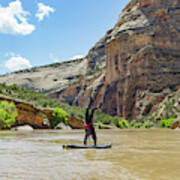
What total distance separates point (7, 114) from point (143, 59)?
46.7 m

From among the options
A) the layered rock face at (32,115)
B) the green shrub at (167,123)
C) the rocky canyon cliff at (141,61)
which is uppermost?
the rocky canyon cliff at (141,61)

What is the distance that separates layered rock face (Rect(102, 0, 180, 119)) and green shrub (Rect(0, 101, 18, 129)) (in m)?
39.6

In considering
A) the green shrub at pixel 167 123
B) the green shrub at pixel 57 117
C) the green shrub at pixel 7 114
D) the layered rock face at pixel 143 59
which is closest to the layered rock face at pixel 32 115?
the green shrub at pixel 57 117

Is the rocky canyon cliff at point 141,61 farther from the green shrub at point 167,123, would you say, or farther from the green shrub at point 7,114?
the green shrub at point 7,114

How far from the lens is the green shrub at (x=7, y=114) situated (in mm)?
39969

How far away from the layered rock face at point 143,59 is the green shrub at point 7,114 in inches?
1559

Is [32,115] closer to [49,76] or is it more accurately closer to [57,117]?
[57,117]

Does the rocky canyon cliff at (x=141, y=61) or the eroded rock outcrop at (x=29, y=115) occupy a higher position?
the rocky canyon cliff at (x=141, y=61)

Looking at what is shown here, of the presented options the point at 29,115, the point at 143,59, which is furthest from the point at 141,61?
the point at 29,115

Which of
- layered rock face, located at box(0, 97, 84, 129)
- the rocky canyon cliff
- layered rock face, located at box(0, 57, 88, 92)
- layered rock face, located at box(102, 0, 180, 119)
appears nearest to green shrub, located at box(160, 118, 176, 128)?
the rocky canyon cliff

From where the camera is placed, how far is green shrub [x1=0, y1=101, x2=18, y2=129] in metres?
40.0

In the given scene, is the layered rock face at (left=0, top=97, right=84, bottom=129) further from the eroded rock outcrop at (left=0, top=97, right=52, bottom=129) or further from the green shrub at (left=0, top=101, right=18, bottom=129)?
the green shrub at (left=0, top=101, right=18, bottom=129)

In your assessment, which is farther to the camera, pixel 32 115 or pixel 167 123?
pixel 167 123

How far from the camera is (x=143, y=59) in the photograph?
77.4 metres
